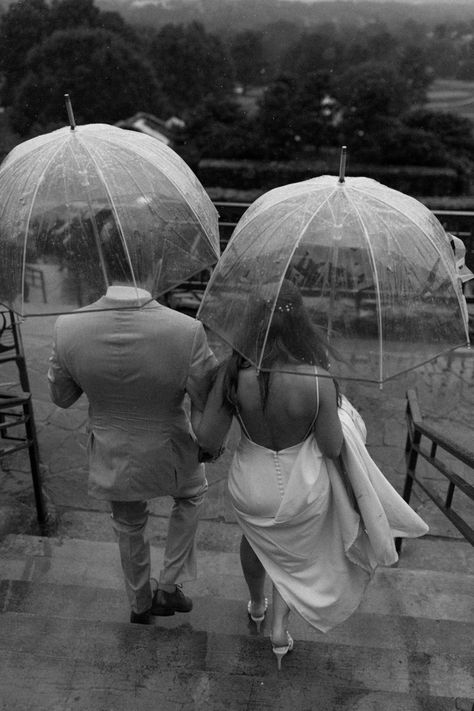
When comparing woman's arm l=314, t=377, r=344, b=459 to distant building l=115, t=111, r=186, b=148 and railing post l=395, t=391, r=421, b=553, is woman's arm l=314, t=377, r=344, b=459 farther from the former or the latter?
distant building l=115, t=111, r=186, b=148

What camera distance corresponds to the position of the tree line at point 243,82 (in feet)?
106

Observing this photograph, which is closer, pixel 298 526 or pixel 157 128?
pixel 298 526

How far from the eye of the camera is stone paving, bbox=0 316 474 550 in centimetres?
371

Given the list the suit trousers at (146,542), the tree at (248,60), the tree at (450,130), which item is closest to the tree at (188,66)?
the tree at (248,60)

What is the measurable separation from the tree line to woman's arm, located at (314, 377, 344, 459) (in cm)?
3084

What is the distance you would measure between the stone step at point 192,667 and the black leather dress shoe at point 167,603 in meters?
0.25

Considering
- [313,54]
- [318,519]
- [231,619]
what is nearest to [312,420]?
[318,519]

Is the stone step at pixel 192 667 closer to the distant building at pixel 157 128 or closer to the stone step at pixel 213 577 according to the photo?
the stone step at pixel 213 577

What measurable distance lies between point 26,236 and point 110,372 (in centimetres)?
55

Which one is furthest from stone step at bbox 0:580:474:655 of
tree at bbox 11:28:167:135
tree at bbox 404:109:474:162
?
tree at bbox 11:28:167:135

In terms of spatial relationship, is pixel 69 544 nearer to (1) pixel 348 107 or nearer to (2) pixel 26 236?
(2) pixel 26 236

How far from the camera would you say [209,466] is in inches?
172

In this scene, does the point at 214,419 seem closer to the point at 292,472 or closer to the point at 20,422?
the point at 292,472

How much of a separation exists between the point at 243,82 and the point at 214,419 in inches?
2158
